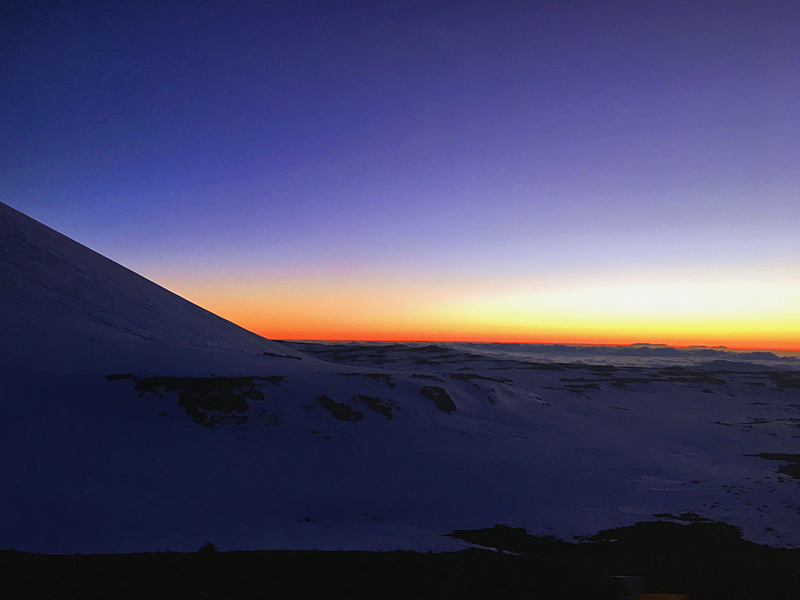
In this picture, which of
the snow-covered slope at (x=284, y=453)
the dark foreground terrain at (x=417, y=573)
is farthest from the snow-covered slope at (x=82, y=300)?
the dark foreground terrain at (x=417, y=573)

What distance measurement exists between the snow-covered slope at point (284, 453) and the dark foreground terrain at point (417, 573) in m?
0.82

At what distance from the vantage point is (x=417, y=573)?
23.5 feet

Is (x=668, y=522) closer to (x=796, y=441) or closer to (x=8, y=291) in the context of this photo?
(x=796, y=441)

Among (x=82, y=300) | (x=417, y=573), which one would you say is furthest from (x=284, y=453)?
(x=82, y=300)

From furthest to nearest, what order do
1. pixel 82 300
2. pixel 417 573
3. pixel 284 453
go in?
1. pixel 82 300
2. pixel 284 453
3. pixel 417 573

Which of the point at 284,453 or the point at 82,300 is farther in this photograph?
the point at 82,300

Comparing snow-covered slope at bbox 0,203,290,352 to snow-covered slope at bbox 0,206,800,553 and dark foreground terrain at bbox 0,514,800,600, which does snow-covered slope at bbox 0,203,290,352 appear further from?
dark foreground terrain at bbox 0,514,800,600

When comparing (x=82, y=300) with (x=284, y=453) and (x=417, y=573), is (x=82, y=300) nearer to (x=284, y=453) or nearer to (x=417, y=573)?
(x=284, y=453)

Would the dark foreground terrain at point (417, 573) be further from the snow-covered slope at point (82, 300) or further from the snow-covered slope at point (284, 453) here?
the snow-covered slope at point (82, 300)

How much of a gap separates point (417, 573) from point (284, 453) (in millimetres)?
7267

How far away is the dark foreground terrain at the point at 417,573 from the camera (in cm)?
637

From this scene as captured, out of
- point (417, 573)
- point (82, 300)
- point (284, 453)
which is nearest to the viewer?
point (417, 573)

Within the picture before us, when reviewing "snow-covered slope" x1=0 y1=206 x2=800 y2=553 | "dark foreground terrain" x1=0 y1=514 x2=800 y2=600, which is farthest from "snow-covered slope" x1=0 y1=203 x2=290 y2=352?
"dark foreground terrain" x1=0 y1=514 x2=800 y2=600

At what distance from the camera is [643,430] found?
2280cm
